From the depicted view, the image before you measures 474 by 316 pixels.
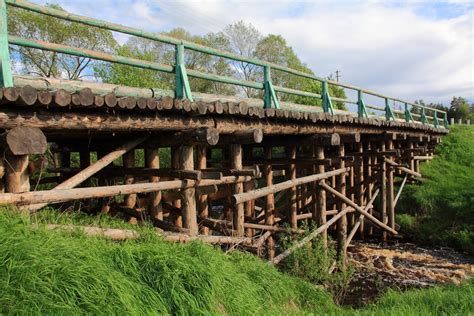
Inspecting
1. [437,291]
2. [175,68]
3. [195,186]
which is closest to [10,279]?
[195,186]

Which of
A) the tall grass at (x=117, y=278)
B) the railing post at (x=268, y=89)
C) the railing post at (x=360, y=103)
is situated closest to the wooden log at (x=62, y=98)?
the tall grass at (x=117, y=278)

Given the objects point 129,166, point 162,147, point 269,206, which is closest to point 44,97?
point 162,147

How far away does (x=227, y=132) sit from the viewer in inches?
224

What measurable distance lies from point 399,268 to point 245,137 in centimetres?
599

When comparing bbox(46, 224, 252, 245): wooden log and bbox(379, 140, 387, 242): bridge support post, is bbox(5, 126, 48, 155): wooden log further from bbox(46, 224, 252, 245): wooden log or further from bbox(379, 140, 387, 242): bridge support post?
bbox(379, 140, 387, 242): bridge support post

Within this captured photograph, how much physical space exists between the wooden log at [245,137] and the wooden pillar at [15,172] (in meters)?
2.85

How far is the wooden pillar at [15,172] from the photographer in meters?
3.61

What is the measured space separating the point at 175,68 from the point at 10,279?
123 inches

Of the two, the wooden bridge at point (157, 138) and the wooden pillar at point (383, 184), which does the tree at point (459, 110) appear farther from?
the wooden bridge at point (157, 138)

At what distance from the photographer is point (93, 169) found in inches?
174

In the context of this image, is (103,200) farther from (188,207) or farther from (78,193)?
(78,193)

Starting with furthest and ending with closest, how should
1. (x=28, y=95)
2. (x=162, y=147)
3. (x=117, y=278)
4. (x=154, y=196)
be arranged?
(x=162, y=147)
(x=154, y=196)
(x=28, y=95)
(x=117, y=278)

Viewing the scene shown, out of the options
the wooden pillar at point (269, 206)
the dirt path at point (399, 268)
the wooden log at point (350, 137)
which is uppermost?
the wooden log at point (350, 137)

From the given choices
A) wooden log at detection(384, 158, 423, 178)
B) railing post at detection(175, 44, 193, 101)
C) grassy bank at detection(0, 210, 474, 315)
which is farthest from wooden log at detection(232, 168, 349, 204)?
wooden log at detection(384, 158, 423, 178)
